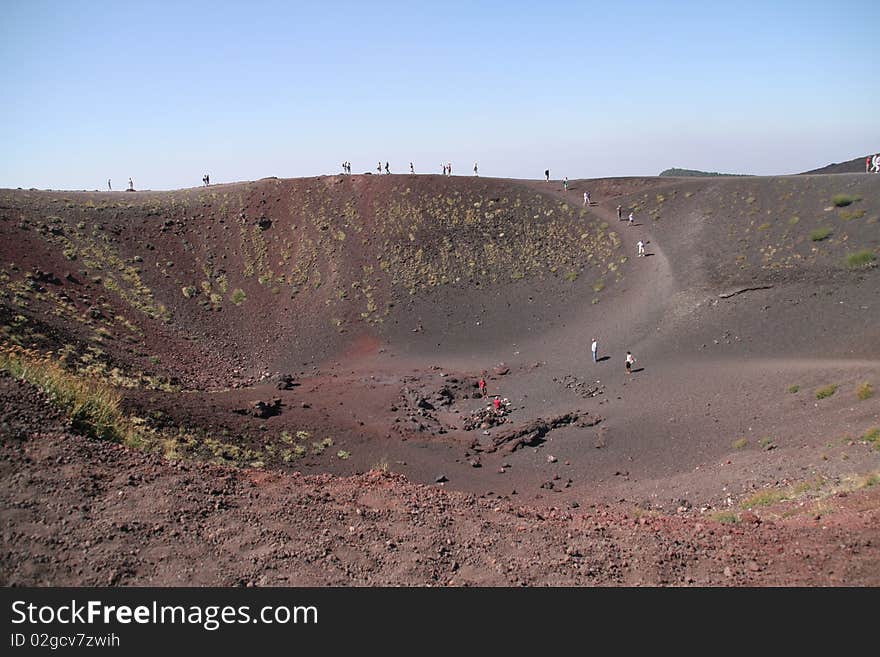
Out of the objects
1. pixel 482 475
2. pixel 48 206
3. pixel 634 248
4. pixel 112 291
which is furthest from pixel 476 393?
pixel 48 206

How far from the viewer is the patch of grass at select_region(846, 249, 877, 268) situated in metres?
29.4

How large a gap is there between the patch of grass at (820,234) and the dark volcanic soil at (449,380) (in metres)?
0.48

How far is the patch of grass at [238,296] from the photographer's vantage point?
3709cm

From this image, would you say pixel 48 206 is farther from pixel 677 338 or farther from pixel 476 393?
pixel 677 338

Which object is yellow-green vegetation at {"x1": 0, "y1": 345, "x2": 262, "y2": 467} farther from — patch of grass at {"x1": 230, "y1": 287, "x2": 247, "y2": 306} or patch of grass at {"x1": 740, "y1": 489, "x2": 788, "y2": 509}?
patch of grass at {"x1": 230, "y1": 287, "x2": 247, "y2": 306}

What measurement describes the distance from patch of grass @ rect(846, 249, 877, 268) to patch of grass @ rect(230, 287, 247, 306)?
3408 cm

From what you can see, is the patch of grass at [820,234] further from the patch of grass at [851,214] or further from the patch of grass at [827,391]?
the patch of grass at [827,391]

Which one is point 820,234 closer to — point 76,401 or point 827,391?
point 827,391

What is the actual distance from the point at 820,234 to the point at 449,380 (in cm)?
2297

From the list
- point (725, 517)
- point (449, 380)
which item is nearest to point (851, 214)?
point (449, 380)

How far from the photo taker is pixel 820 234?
33.3 m

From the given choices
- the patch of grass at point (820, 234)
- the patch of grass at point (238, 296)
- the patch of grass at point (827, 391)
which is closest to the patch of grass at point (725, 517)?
the patch of grass at point (827, 391)

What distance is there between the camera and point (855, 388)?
1870cm

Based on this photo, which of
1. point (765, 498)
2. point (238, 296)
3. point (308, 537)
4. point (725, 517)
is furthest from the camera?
point (238, 296)
